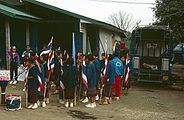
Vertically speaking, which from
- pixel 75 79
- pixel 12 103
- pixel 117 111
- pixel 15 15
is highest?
pixel 15 15

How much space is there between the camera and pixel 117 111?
10305mm

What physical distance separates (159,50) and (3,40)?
8.55 m

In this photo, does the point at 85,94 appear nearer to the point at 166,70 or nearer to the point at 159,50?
the point at 166,70

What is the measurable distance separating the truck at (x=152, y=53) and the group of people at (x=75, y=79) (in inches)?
180

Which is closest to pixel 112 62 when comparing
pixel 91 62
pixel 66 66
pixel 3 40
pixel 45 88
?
pixel 91 62

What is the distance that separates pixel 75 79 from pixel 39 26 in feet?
26.1

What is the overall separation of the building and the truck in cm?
191

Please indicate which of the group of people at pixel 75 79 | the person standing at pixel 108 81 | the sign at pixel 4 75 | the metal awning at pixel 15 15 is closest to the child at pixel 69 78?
the group of people at pixel 75 79

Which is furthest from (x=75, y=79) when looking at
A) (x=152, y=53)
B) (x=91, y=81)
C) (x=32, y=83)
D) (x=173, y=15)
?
(x=173, y=15)

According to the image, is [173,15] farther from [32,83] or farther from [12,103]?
[12,103]

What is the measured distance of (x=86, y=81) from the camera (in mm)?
10805

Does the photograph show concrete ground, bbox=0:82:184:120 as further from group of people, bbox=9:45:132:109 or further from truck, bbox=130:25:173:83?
truck, bbox=130:25:173:83

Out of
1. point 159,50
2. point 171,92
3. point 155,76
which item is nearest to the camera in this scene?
point 171,92

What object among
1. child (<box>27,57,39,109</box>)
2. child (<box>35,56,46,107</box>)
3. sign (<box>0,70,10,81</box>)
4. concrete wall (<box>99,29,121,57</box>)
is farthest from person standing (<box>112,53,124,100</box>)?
concrete wall (<box>99,29,121,57</box>)
